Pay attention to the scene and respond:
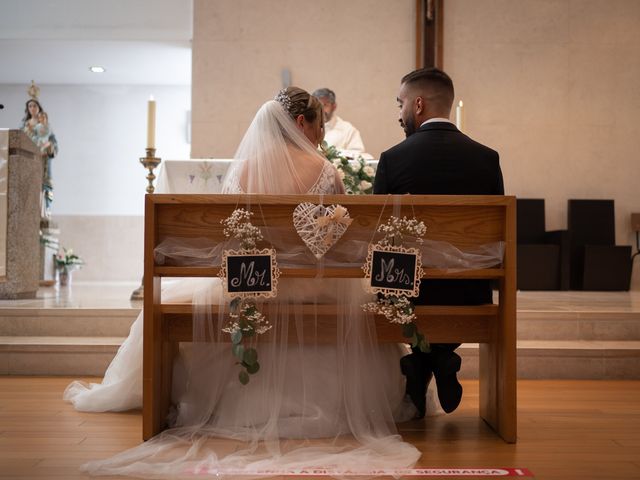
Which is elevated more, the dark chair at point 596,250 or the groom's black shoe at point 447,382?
the dark chair at point 596,250

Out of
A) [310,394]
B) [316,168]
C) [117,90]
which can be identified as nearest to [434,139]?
[316,168]

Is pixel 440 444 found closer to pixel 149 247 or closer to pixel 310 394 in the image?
pixel 310 394

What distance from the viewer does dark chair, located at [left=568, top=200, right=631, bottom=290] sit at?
7.76 meters

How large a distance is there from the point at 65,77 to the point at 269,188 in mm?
10659

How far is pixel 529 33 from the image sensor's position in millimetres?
8406

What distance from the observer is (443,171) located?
3104 millimetres

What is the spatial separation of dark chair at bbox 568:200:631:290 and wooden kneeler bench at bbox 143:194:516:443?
5373 millimetres

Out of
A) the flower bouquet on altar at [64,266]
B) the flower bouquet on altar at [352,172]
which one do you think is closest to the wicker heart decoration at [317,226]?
the flower bouquet on altar at [352,172]

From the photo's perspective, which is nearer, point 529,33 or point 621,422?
point 621,422

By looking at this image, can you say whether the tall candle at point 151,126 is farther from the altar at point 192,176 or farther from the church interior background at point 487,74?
the church interior background at point 487,74

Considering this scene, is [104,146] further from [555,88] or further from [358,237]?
[358,237]

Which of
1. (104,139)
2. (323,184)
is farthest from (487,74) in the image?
(104,139)

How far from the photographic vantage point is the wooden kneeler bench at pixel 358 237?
2750 millimetres

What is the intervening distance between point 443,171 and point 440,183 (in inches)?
2.2
